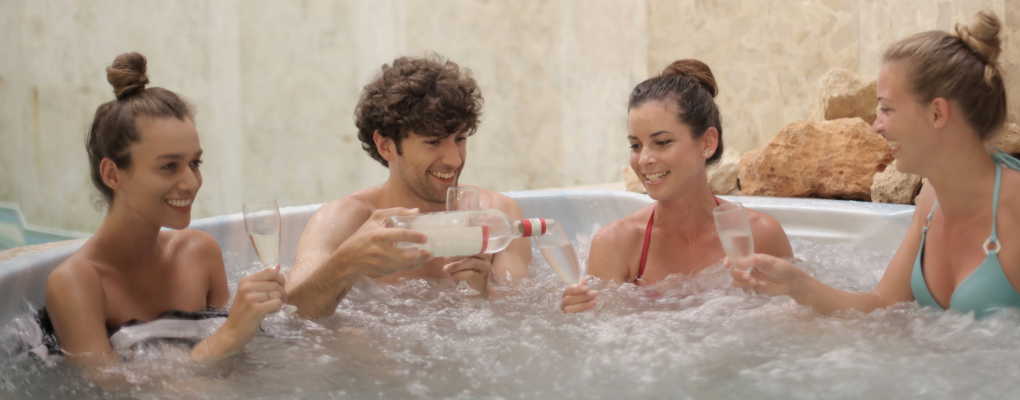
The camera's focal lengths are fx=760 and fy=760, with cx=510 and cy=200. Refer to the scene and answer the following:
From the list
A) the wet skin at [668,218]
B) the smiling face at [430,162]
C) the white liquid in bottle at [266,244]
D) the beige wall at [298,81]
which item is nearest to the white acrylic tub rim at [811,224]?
the wet skin at [668,218]

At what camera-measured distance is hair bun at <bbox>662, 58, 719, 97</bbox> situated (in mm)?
2479

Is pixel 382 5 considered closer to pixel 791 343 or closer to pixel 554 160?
pixel 554 160

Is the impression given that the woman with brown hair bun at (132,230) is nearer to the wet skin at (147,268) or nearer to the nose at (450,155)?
the wet skin at (147,268)

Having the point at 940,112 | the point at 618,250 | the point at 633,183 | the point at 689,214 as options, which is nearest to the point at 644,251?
the point at 618,250

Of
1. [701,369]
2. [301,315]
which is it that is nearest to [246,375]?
[301,315]

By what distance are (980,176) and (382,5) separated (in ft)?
19.6

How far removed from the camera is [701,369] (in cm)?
165

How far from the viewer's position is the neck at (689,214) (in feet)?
8.29

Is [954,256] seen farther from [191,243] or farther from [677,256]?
[191,243]

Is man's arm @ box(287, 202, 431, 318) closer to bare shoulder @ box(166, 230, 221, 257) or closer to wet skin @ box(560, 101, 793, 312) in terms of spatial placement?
bare shoulder @ box(166, 230, 221, 257)

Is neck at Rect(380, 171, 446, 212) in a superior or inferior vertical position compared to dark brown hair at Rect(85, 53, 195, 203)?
inferior

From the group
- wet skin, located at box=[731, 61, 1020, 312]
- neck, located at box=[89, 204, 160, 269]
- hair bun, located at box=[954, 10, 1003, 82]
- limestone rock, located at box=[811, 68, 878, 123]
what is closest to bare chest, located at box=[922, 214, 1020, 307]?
wet skin, located at box=[731, 61, 1020, 312]

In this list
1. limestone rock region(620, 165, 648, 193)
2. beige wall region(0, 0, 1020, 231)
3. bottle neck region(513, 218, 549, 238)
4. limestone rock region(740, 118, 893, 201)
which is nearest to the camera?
bottle neck region(513, 218, 549, 238)

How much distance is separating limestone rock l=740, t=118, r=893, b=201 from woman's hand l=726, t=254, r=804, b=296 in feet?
6.39
